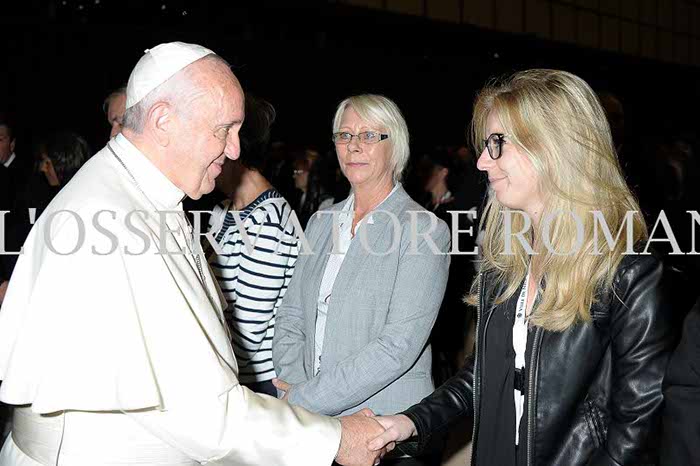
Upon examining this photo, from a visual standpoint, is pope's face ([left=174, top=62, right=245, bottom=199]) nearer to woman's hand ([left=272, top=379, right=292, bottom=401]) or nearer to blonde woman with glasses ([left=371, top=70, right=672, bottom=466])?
blonde woman with glasses ([left=371, top=70, right=672, bottom=466])

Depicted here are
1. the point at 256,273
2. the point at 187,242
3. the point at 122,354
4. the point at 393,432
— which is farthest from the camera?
the point at 256,273

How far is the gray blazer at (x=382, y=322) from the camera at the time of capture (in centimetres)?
282

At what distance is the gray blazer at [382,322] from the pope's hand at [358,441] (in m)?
0.30

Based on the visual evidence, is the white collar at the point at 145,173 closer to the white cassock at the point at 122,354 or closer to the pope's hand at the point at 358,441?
the white cassock at the point at 122,354

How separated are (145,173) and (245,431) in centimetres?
73

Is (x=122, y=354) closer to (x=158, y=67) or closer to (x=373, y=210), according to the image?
(x=158, y=67)

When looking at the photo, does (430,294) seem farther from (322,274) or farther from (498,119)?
(498,119)

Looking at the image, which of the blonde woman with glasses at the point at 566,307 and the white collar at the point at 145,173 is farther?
the white collar at the point at 145,173

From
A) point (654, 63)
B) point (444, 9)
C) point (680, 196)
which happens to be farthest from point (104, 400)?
point (654, 63)

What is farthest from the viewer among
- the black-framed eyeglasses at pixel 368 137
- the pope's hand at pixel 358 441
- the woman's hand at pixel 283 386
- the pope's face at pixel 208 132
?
the black-framed eyeglasses at pixel 368 137

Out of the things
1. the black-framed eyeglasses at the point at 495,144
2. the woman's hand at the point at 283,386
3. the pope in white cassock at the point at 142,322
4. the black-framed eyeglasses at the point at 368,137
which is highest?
the black-framed eyeglasses at the point at 368,137

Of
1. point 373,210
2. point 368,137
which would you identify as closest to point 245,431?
point 373,210

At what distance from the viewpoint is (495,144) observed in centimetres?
221

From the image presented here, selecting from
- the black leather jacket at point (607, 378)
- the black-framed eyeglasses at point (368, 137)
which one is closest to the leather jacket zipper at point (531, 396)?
the black leather jacket at point (607, 378)
